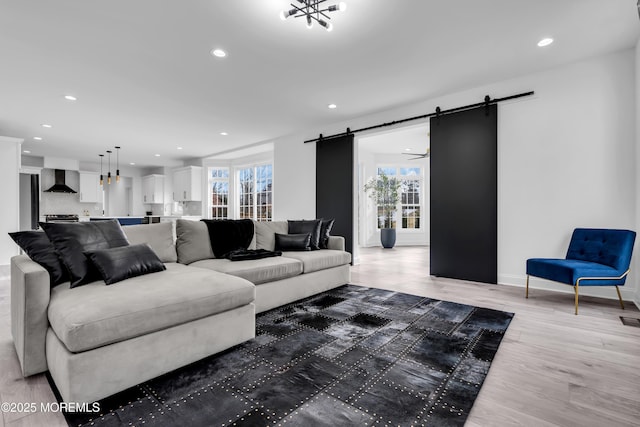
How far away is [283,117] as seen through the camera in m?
5.57

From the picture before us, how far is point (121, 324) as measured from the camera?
1.61 meters

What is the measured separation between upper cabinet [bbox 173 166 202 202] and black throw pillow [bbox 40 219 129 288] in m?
7.16

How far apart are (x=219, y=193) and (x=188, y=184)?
3.06 feet

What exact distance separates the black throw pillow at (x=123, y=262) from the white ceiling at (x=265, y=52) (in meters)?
2.00

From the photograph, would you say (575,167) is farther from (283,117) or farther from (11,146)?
(11,146)

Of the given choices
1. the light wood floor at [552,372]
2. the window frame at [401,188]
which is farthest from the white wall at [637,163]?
the window frame at [401,188]

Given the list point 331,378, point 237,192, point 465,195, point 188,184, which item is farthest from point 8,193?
point 465,195

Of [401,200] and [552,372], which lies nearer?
[552,372]

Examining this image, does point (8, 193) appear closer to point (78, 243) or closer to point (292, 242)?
point (78, 243)

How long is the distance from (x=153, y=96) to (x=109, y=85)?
0.56 meters

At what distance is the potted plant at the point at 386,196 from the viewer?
8.47 metres

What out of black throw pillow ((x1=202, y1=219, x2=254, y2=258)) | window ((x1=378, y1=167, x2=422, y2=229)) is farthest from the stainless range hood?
→ window ((x1=378, y1=167, x2=422, y2=229))

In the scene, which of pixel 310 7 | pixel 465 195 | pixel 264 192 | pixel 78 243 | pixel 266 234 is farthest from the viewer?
pixel 264 192

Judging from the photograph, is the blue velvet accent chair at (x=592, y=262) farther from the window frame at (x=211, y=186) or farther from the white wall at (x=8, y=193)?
the white wall at (x=8, y=193)
